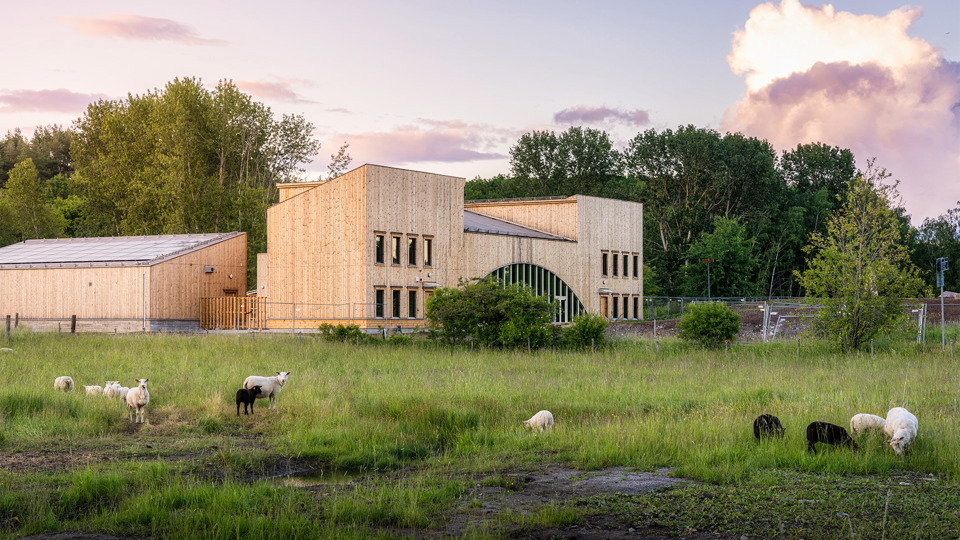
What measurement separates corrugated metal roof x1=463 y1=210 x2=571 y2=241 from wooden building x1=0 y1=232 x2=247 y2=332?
49.9 feet

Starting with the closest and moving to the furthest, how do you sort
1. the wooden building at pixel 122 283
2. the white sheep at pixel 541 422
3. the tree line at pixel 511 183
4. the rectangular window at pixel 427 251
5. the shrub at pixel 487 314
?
the white sheep at pixel 541 422, the shrub at pixel 487 314, the wooden building at pixel 122 283, the rectangular window at pixel 427 251, the tree line at pixel 511 183

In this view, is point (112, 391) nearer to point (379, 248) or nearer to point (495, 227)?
point (379, 248)

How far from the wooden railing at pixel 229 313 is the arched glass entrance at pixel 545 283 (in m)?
14.3

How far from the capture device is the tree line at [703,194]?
84.9 meters

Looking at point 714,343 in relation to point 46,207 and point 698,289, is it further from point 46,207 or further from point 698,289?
point 46,207

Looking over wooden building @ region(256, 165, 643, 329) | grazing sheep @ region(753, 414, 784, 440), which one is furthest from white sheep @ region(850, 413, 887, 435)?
wooden building @ region(256, 165, 643, 329)

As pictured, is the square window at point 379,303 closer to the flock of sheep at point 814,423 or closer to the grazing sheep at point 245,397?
the flock of sheep at point 814,423

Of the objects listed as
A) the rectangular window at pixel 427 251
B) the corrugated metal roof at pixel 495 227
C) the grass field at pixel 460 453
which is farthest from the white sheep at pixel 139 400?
the corrugated metal roof at pixel 495 227

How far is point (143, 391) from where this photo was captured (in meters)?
16.7

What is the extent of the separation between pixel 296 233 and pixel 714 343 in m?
24.5

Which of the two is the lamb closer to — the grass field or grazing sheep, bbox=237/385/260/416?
the grass field

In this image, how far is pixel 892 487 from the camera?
10.9 meters

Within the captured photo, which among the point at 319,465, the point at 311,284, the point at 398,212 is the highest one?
the point at 398,212

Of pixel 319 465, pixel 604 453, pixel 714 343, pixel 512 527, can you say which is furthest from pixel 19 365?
pixel 714 343
